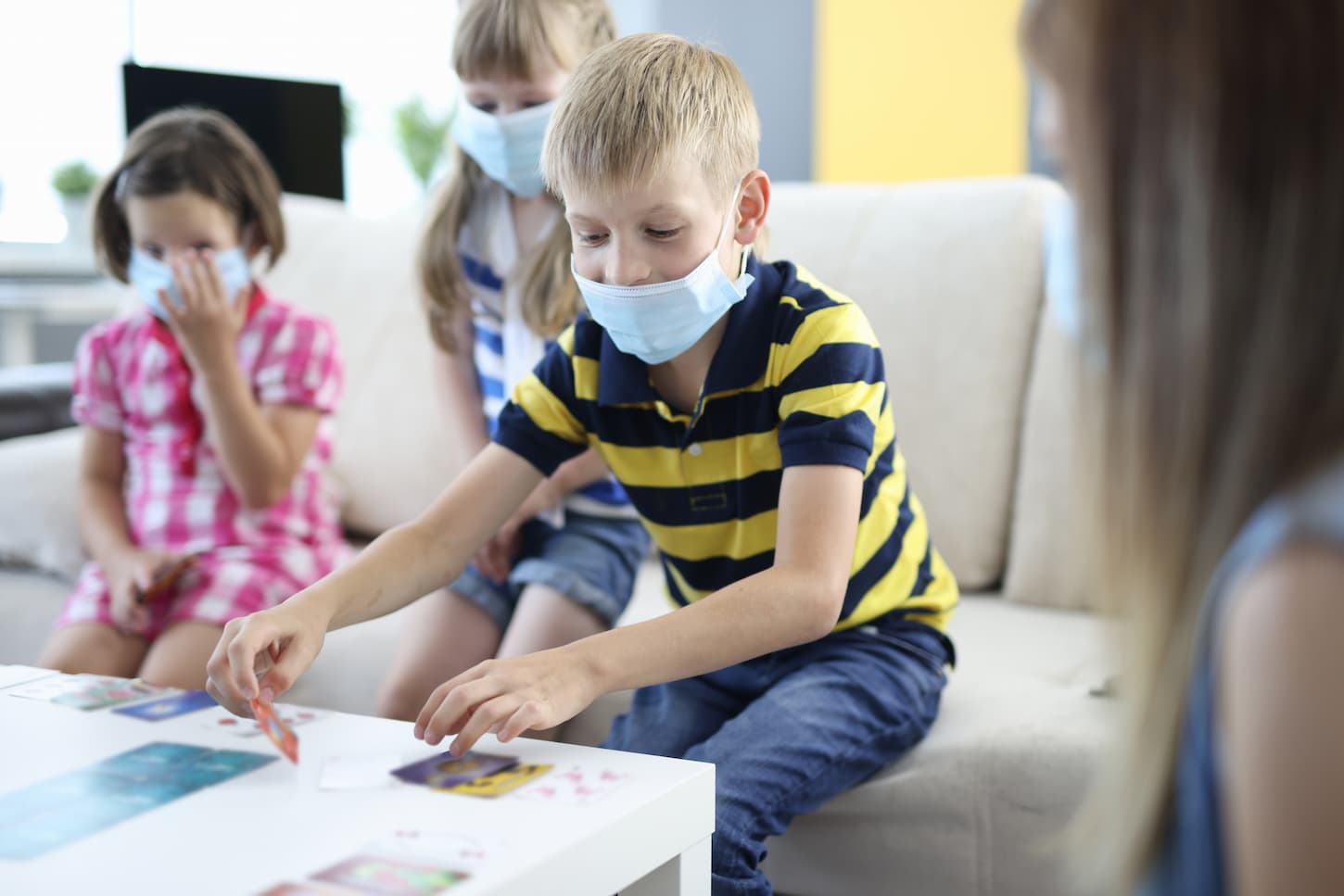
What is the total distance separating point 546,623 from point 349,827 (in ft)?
2.05

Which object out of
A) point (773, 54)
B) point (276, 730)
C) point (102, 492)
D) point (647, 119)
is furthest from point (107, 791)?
point (773, 54)

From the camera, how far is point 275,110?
249cm

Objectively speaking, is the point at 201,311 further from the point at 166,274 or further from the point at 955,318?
the point at 955,318

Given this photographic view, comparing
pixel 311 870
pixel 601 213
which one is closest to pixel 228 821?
pixel 311 870

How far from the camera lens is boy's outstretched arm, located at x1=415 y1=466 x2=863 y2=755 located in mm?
855

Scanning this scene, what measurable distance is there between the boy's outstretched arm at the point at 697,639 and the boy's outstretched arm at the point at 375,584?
145 mm

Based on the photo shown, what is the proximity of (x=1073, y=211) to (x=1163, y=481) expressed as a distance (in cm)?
13

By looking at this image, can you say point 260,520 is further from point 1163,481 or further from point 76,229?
point 76,229

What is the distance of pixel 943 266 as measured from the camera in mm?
1727

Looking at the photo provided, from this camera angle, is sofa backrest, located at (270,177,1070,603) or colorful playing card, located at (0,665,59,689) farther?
sofa backrest, located at (270,177,1070,603)

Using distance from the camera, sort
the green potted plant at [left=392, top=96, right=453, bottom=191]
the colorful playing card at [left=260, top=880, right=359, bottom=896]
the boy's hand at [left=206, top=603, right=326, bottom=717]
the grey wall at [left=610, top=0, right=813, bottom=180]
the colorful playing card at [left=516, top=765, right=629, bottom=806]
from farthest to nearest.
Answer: the green potted plant at [left=392, top=96, right=453, bottom=191]
the grey wall at [left=610, top=0, right=813, bottom=180]
the boy's hand at [left=206, top=603, right=326, bottom=717]
the colorful playing card at [left=516, top=765, right=629, bottom=806]
the colorful playing card at [left=260, top=880, right=359, bottom=896]

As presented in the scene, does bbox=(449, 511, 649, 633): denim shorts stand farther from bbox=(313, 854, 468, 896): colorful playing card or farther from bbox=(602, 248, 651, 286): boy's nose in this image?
bbox=(313, 854, 468, 896): colorful playing card

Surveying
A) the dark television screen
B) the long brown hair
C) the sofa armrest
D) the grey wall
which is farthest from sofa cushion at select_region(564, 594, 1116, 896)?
the grey wall

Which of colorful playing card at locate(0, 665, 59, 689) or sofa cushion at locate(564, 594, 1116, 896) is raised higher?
colorful playing card at locate(0, 665, 59, 689)
